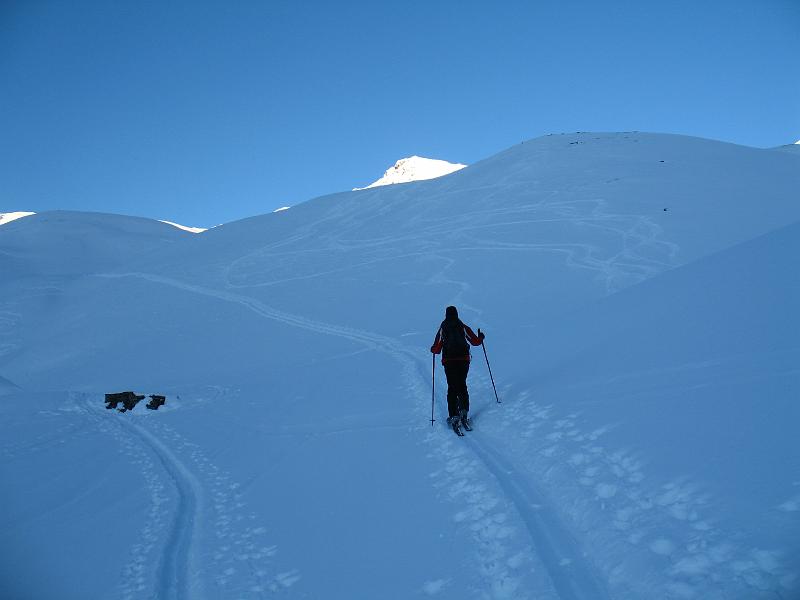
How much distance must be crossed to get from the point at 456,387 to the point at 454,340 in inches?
28.8

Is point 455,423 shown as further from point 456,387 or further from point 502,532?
point 502,532

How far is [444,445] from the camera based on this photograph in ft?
22.9

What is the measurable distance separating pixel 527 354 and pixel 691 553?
269 inches

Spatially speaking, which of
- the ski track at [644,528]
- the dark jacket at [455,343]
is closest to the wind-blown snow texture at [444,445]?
the ski track at [644,528]

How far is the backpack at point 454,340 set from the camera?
310 inches

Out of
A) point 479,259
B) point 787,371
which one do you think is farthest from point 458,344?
point 479,259

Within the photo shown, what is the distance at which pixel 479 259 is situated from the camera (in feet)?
71.9

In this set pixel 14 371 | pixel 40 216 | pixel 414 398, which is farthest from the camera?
pixel 40 216

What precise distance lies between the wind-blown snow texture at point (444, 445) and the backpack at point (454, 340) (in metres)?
1.11

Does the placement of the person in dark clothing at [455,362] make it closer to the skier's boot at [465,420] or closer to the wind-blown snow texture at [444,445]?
the skier's boot at [465,420]

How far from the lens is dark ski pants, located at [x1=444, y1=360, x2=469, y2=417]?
7.71 meters

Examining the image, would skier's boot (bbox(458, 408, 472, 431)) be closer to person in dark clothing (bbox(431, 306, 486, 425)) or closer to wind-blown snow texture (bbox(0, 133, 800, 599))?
person in dark clothing (bbox(431, 306, 486, 425))

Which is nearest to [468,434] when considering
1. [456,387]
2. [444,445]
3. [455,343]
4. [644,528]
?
[444,445]

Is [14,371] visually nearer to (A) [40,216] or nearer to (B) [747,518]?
(B) [747,518]
